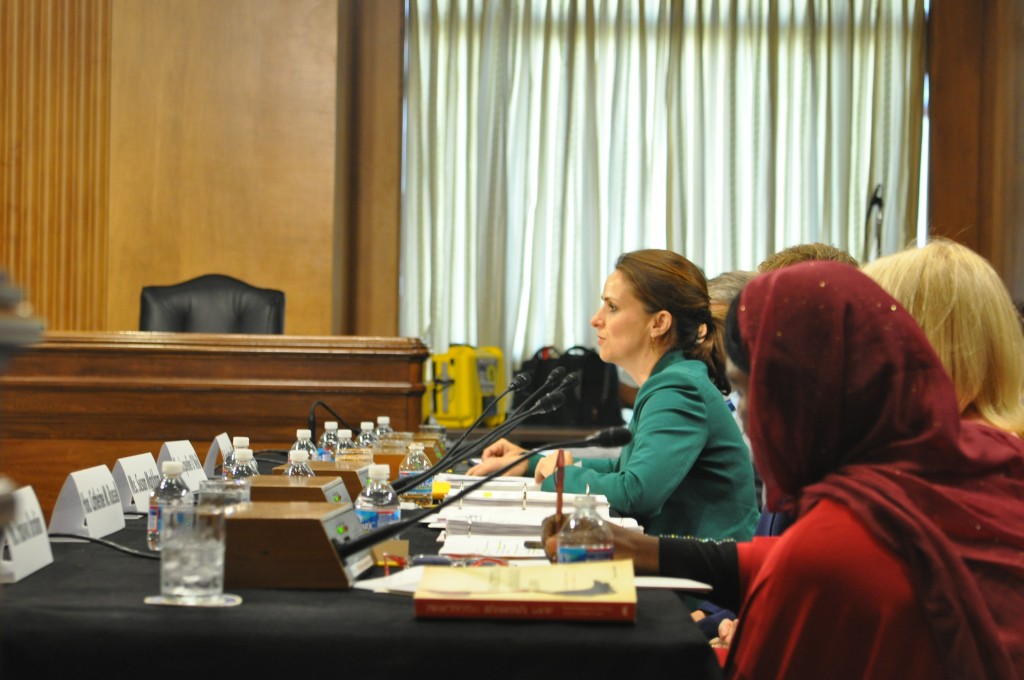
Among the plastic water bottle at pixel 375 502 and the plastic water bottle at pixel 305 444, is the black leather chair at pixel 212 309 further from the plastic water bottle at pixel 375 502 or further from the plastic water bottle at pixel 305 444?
the plastic water bottle at pixel 375 502

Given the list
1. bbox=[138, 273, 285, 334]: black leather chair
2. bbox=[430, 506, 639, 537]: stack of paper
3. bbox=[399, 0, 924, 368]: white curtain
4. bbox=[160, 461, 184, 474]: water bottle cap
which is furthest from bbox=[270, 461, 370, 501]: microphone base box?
bbox=[399, 0, 924, 368]: white curtain

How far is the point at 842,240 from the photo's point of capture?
6742 millimetres

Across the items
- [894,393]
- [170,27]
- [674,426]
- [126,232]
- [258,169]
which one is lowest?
[674,426]

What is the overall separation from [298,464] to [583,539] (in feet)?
2.00

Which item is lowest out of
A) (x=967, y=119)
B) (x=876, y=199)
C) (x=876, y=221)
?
(x=876, y=221)

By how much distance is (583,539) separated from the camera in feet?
4.68

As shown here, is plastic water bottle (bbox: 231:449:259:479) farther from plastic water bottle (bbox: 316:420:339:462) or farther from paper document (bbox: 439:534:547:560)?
plastic water bottle (bbox: 316:420:339:462)

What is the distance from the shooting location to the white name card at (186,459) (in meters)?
2.09

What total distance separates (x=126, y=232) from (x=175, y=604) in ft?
17.0

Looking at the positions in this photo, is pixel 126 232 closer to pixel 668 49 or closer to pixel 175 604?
pixel 668 49

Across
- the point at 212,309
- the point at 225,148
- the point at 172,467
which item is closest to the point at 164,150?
the point at 225,148

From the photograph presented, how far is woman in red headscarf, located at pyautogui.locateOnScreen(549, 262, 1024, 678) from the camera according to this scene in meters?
1.16

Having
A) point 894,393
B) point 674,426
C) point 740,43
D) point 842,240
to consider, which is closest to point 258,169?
point 740,43

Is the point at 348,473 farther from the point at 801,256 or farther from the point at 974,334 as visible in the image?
the point at 801,256
